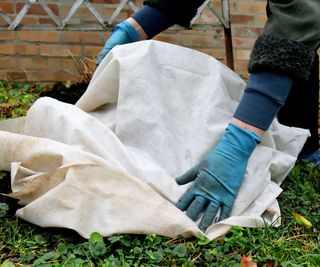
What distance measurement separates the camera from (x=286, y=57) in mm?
1680

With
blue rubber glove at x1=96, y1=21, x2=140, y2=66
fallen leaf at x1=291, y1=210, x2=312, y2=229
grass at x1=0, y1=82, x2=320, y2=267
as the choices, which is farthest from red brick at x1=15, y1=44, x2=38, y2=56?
fallen leaf at x1=291, y1=210, x2=312, y2=229

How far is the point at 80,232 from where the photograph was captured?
158 cm

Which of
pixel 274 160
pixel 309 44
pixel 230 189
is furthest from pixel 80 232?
pixel 309 44

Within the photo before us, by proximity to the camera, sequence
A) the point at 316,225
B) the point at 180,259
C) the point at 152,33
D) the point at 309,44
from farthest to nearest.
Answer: the point at 152,33, the point at 316,225, the point at 309,44, the point at 180,259

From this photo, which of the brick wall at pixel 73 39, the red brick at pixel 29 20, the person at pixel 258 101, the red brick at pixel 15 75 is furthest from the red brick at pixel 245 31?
the person at pixel 258 101

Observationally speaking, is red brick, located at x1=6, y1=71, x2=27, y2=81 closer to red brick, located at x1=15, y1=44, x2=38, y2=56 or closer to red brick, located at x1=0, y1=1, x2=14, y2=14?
red brick, located at x1=15, y1=44, x2=38, y2=56

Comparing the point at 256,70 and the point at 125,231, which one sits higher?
the point at 256,70

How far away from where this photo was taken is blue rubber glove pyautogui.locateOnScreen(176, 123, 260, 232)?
1.68 m

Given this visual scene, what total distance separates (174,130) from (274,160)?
380 millimetres

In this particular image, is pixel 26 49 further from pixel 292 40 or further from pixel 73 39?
pixel 292 40

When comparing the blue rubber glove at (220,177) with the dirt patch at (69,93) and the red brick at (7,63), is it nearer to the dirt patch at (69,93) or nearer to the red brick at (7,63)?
the dirt patch at (69,93)

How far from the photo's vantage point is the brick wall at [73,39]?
3.78 m

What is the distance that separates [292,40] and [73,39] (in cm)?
242

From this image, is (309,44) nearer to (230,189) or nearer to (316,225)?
(230,189)
